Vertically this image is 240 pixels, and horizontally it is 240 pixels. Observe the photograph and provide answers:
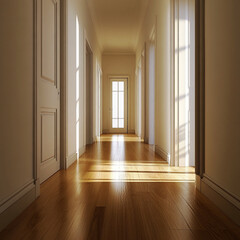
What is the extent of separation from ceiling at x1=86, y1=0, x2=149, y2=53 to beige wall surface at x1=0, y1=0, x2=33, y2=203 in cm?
445

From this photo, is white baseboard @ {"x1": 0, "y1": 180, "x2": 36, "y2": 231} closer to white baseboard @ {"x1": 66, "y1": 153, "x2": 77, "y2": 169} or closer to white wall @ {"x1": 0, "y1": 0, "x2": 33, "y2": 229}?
white wall @ {"x1": 0, "y1": 0, "x2": 33, "y2": 229}

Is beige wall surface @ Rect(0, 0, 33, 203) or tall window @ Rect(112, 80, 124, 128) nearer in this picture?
beige wall surface @ Rect(0, 0, 33, 203)

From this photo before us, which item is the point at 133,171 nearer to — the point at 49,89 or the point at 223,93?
the point at 49,89

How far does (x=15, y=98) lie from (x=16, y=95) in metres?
0.03

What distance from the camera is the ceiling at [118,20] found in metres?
6.26

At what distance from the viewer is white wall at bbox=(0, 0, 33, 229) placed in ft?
5.28

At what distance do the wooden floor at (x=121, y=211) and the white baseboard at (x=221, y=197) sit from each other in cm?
4

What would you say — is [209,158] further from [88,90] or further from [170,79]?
[88,90]

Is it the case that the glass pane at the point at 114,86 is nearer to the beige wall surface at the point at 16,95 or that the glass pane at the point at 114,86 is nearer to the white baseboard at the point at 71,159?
the white baseboard at the point at 71,159

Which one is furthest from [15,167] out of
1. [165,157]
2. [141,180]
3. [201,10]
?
[165,157]

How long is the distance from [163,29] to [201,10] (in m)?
1.95

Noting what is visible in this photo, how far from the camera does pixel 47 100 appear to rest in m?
2.91

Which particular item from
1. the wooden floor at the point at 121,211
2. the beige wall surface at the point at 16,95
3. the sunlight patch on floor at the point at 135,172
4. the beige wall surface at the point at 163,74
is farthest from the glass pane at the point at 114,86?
the beige wall surface at the point at 16,95

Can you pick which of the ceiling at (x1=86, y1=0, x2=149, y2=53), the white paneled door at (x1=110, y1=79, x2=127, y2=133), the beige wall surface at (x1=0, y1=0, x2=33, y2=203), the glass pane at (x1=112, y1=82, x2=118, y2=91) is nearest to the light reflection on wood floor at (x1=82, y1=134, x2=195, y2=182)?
the beige wall surface at (x1=0, y1=0, x2=33, y2=203)
